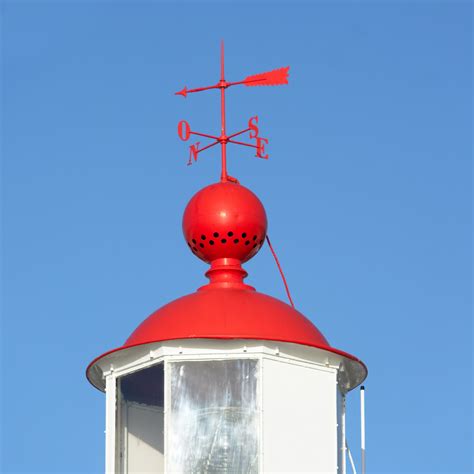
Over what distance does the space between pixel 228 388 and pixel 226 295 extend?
1.59 metres

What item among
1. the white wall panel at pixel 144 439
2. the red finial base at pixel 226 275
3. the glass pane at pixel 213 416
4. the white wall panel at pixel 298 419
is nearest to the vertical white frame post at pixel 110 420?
the white wall panel at pixel 144 439

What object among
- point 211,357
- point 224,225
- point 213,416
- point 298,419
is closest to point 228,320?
point 211,357

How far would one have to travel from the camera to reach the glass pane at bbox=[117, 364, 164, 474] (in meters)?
29.9

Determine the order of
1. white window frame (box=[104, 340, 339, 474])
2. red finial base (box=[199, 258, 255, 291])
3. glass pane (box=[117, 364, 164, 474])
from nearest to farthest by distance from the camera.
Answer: white window frame (box=[104, 340, 339, 474])
glass pane (box=[117, 364, 164, 474])
red finial base (box=[199, 258, 255, 291])

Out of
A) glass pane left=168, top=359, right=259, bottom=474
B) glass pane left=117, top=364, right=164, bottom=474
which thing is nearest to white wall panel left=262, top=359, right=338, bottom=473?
glass pane left=168, top=359, right=259, bottom=474

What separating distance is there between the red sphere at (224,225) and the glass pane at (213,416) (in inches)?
92.4

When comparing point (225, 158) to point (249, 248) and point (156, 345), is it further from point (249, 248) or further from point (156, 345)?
point (156, 345)

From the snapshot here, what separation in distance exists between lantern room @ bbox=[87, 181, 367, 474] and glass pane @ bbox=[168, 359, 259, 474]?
14 mm

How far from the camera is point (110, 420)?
97.9 feet

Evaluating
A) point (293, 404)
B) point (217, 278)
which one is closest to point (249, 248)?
point (217, 278)

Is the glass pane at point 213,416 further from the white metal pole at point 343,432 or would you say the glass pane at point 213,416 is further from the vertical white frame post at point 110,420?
the white metal pole at point 343,432

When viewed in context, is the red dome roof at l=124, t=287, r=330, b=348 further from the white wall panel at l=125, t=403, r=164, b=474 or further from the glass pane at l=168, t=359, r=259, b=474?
the white wall panel at l=125, t=403, r=164, b=474

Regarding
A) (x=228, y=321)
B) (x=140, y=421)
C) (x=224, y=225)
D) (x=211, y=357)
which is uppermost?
(x=224, y=225)

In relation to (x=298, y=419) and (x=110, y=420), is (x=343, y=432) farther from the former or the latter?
(x=110, y=420)
